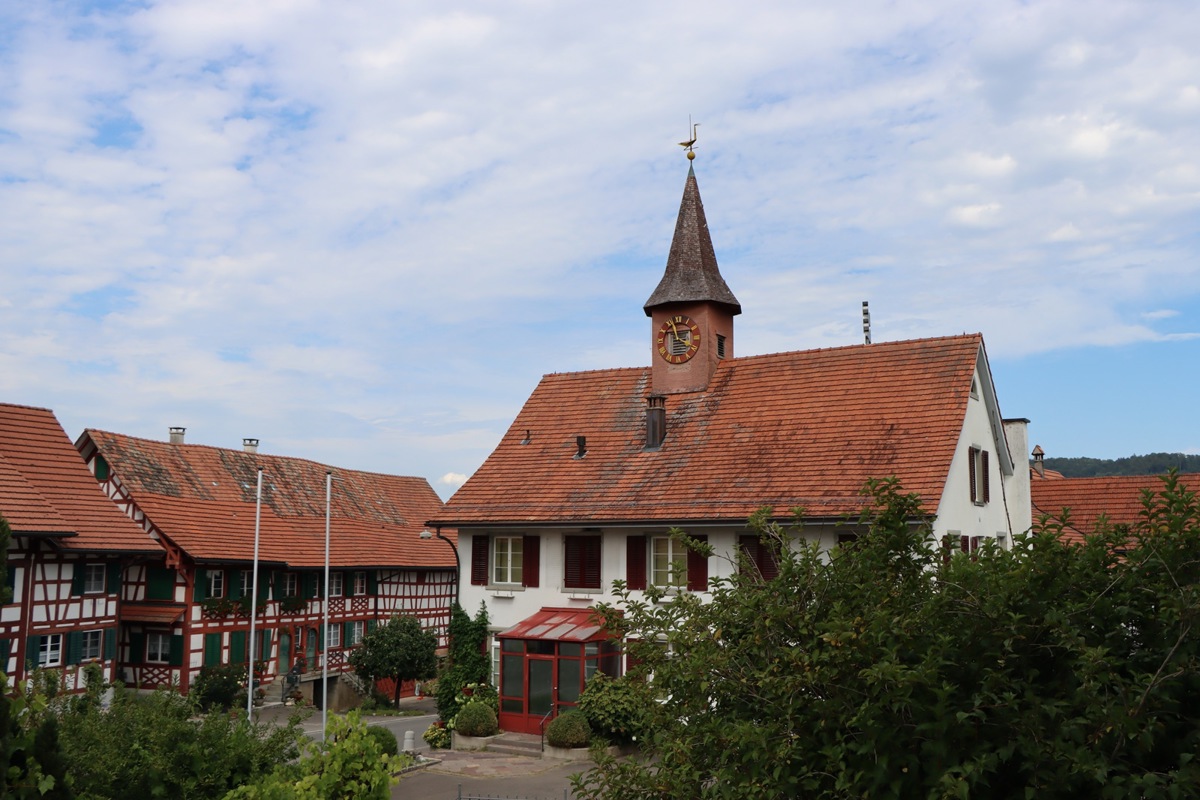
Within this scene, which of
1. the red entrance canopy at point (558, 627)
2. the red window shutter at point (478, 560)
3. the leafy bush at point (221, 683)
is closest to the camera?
the red entrance canopy at point (558, 627)

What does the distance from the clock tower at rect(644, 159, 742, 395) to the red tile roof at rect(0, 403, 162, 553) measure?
16.2m

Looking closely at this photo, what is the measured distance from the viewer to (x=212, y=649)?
33656mm

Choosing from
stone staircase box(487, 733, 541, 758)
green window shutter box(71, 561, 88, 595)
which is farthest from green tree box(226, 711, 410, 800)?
green window shutter box(71, 561, 88, 595)

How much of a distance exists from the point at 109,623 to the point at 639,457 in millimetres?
16259

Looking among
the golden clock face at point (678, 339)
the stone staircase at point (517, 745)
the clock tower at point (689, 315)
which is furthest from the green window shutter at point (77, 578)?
the golden clock face at point (678, 339)

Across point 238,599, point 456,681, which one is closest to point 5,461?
point 238,599

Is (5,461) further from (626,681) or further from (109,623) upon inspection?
(626,681)

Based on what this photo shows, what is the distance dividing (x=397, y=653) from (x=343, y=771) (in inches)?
966

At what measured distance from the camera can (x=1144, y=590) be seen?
5738mm

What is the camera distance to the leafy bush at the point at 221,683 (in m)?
32.0

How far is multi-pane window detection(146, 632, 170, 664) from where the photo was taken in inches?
1298

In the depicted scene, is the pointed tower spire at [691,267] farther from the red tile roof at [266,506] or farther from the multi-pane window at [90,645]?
the multi-pane window at [90,645]

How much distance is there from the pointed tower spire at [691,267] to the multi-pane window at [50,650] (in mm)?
18276

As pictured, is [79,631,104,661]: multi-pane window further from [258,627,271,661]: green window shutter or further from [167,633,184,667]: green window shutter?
A: [258,627,271,661]: green window shutter
